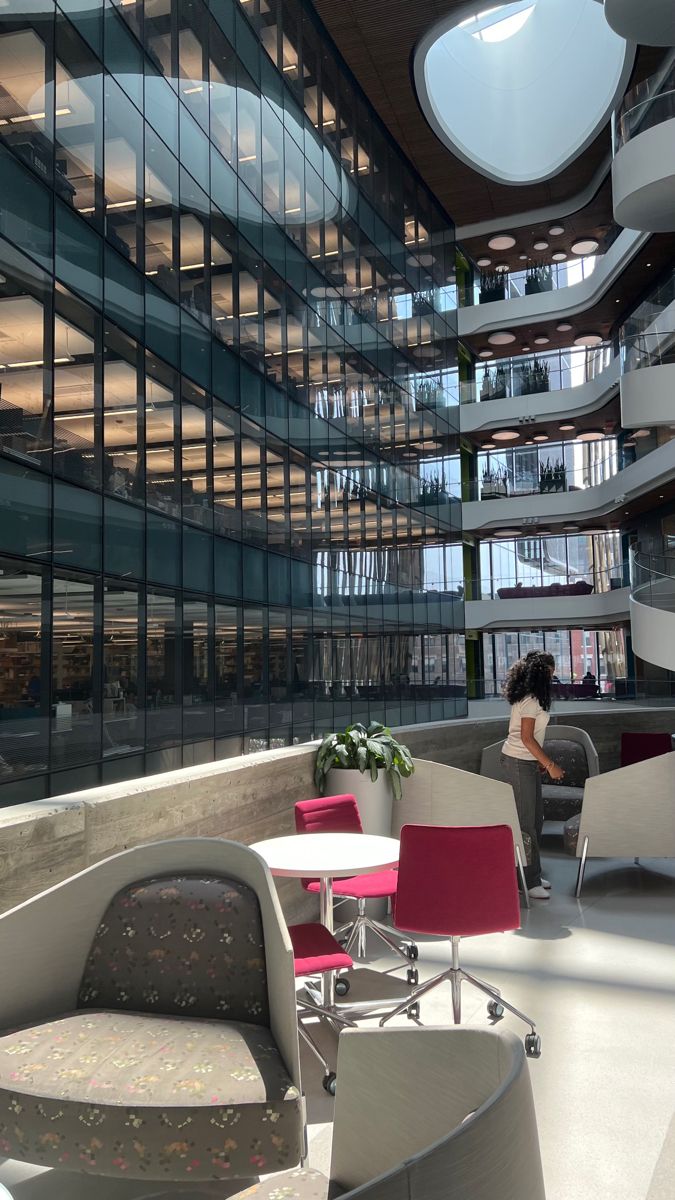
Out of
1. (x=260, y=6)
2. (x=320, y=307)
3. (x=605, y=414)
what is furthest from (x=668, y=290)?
(x=605, y=414)

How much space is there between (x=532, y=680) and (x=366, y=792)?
1.50m

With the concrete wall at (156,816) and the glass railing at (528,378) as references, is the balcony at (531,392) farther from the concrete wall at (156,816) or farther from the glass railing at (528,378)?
the concrete wall at (156,816)

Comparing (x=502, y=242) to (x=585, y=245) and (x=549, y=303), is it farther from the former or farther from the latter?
(x=585, y=245)

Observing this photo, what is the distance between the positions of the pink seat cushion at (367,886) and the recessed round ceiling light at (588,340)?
95.1 ft

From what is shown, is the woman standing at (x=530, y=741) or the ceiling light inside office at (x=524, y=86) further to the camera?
the ceiling light inside office at (x=524, y=86)

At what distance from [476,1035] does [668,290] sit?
1912 centimetres

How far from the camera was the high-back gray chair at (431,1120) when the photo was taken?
154 centimetres

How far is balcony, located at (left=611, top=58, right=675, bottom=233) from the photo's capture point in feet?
54.5

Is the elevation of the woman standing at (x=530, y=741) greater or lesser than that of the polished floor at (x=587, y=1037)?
greater

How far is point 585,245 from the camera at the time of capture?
28797 mm

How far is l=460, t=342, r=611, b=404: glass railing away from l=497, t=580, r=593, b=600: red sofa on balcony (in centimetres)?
608

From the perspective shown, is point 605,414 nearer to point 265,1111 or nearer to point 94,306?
point 94,306

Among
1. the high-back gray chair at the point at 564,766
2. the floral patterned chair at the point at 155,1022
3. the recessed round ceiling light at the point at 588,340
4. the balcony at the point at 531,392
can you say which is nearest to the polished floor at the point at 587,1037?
the floral patterned chair at the point at 155,1022

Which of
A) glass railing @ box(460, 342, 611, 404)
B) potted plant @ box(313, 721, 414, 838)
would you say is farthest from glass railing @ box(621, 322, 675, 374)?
potted plant @ box(313, 721, 414, 838)
